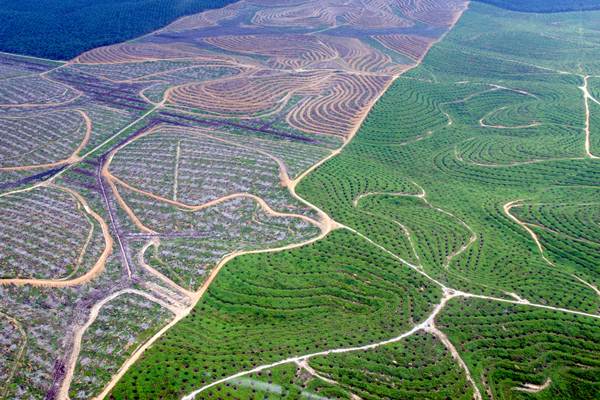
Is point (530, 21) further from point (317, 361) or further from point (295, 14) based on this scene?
point (317, 361)

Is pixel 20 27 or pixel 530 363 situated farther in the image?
pixel 20 27

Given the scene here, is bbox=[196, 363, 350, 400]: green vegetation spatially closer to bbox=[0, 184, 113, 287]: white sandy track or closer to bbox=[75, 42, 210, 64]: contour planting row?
bbox=[0, 184, 113, 287]: white sandy track

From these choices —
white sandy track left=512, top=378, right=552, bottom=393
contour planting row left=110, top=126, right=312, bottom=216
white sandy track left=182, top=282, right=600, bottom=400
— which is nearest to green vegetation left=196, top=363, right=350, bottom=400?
white sandy track left=182, top=282, right=600, bottom=400

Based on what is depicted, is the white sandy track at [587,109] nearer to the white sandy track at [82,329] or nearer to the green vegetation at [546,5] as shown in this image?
the green vegetation at [546,5]

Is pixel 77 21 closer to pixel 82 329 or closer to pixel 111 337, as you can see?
pixel 82 329

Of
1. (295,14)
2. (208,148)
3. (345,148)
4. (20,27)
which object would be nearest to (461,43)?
(295,14)

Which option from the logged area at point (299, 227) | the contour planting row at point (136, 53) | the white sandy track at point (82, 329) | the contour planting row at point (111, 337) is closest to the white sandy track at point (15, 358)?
the logged area at point (299, 227)
